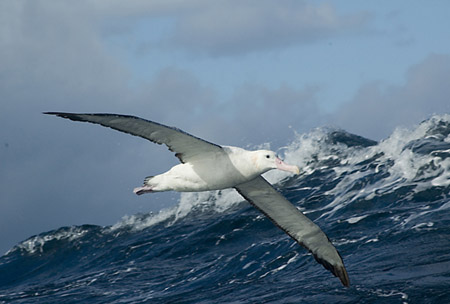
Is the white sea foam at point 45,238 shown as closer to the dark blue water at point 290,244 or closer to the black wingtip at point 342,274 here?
the dark blue water at point 290,244

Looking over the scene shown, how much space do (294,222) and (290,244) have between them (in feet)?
16.5

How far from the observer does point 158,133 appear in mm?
8883

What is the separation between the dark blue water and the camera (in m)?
12.4

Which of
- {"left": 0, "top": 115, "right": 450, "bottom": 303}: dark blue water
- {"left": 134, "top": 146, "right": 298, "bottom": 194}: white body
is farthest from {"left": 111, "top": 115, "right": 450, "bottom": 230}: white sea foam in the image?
{"left": 134, "top": 146, "right": 298, "bottom": 194}: white body

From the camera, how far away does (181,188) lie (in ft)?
31.4

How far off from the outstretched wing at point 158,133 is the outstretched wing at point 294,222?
1.63 meters

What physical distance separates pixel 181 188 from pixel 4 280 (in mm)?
14639

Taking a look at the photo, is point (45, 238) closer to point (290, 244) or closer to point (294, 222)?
point (290, 244)

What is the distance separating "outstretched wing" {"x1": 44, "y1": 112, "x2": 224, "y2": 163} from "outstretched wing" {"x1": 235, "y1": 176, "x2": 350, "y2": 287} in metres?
1.63

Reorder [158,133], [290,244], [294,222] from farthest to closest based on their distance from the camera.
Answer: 1. [290,244]
2. [294,222]
3. [158,133]

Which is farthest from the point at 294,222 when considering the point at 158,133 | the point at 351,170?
the point at 351,170

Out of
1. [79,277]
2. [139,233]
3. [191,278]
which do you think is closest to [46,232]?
[139,233]

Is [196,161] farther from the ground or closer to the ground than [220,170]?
farther from the ground

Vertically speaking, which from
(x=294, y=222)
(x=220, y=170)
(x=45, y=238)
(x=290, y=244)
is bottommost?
(x=290, y=244)
